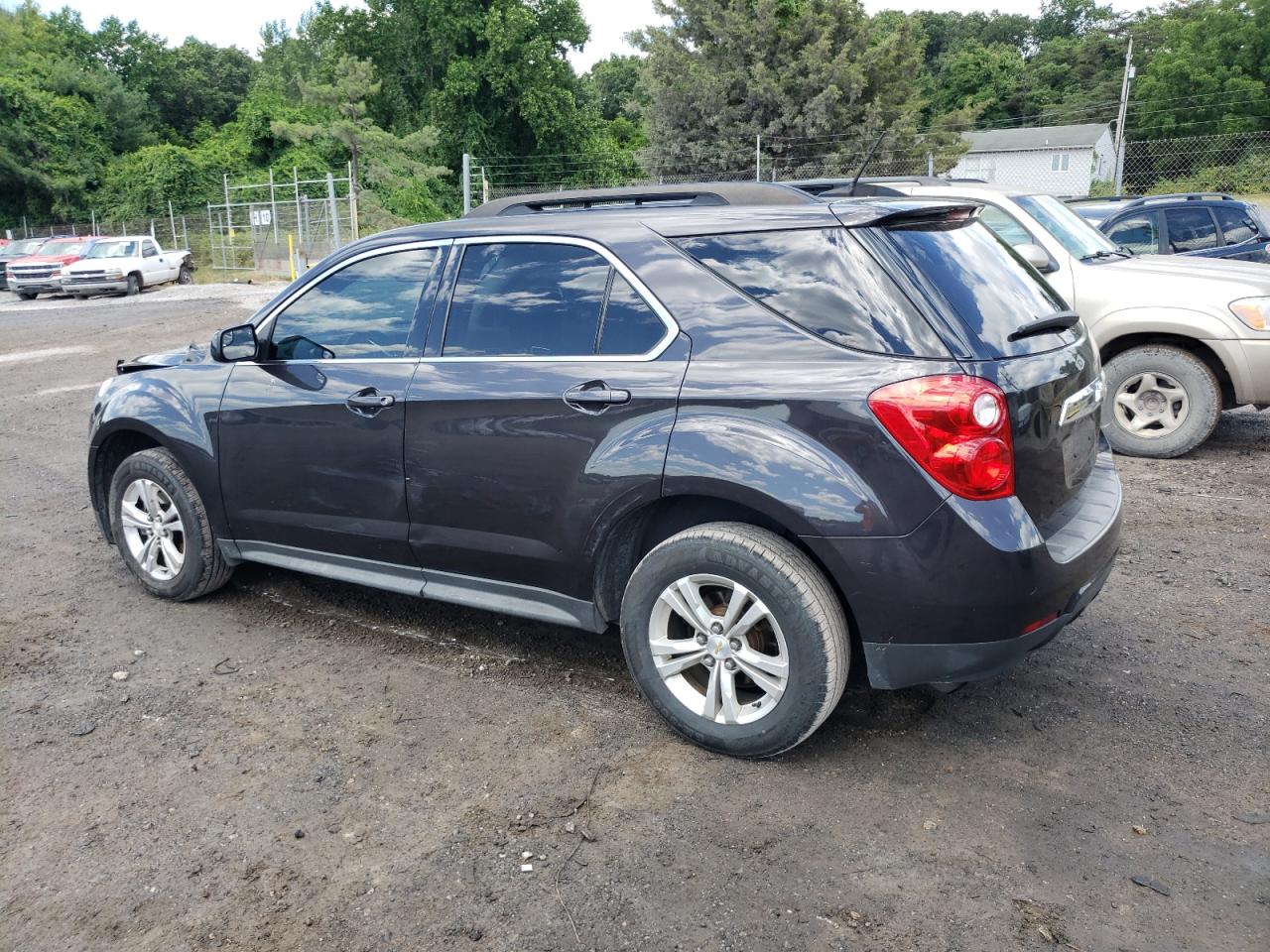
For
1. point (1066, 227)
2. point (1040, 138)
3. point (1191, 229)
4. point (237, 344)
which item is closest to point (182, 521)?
point (237, 344)

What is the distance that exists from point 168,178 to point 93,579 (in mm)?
45977

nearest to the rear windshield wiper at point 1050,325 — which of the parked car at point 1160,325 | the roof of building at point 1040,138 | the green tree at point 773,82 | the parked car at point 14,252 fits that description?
the parked car at point 1160,325

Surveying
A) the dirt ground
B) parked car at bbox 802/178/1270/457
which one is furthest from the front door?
parked car at bbox 802/178/1270/457

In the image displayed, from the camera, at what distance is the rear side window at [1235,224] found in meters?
11.9

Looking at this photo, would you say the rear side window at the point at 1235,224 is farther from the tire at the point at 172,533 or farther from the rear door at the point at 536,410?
the tire at the point at 172,533

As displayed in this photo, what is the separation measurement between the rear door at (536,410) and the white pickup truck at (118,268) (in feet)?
86.5

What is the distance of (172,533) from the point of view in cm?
489

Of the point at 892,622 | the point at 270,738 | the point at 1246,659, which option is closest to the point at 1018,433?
the point at 892,622

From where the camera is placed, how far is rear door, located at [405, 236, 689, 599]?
3436 mm

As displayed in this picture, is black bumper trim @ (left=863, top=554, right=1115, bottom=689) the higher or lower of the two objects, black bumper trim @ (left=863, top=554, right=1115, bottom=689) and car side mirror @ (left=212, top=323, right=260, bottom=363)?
the lower

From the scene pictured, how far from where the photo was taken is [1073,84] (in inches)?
2997

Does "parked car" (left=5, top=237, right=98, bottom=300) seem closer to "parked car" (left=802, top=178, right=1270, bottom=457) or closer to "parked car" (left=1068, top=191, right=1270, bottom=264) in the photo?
"parked car" (left=1068, top=191, right=1270, bottom=264)

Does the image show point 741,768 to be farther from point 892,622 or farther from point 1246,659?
point 1246,659

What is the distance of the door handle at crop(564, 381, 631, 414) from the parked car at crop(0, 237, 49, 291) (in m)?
32.2
